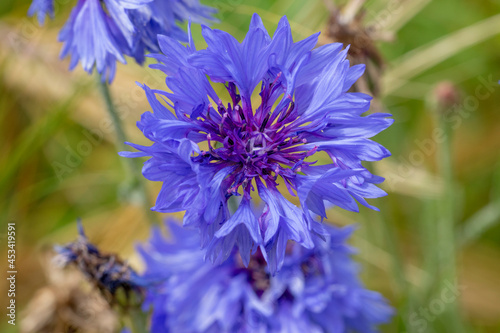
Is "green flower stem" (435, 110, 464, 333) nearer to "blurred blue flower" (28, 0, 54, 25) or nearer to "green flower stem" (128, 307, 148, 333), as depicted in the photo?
"green flower stem" (128, 307, 148, 333)

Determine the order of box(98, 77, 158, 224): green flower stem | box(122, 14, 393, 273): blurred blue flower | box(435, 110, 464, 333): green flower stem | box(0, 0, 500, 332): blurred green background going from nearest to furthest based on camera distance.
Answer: box(122, 14, 393, 273): blurred blue flower → box(98, 77, 158, 224): green flower stem → box(435, 110, 464, 333): green flower stem → box(0, 0, 500, 332): blurred green background

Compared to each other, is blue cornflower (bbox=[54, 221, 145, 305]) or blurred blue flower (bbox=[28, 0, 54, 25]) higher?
blurred blue flower (bbox=[28, 0, 54, 25])

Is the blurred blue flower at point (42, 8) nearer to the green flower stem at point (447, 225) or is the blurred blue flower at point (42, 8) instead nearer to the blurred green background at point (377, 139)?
the blurred green background at point (377, 139)

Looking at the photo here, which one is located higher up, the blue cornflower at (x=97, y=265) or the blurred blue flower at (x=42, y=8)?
the blurred blue flower at (x=42, y=8)

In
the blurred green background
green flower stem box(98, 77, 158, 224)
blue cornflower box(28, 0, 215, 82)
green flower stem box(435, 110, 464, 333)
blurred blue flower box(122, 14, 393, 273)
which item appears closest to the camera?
blurred blue flower box(122, 14, 393, 273)

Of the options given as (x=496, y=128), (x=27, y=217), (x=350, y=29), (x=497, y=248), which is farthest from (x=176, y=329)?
(x=496, y=128)

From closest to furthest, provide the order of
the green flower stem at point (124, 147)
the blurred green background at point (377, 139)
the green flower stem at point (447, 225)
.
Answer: the green flower stem at point (124, 147)
the green flower stem at point (447, 225)
the blurred green background at point (377, 139)

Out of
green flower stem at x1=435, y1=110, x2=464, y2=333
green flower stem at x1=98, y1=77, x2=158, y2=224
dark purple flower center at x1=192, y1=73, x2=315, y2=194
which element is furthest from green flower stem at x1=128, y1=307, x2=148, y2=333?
green flower stem at x1=435, y1=110, x2=464, y2=333

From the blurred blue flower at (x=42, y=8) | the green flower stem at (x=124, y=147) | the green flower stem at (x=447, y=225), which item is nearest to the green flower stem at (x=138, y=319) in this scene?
the green flower stem at (x=124, y=147)

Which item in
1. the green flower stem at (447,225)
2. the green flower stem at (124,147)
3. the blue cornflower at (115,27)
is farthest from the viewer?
the green flower stem at (447,225)
